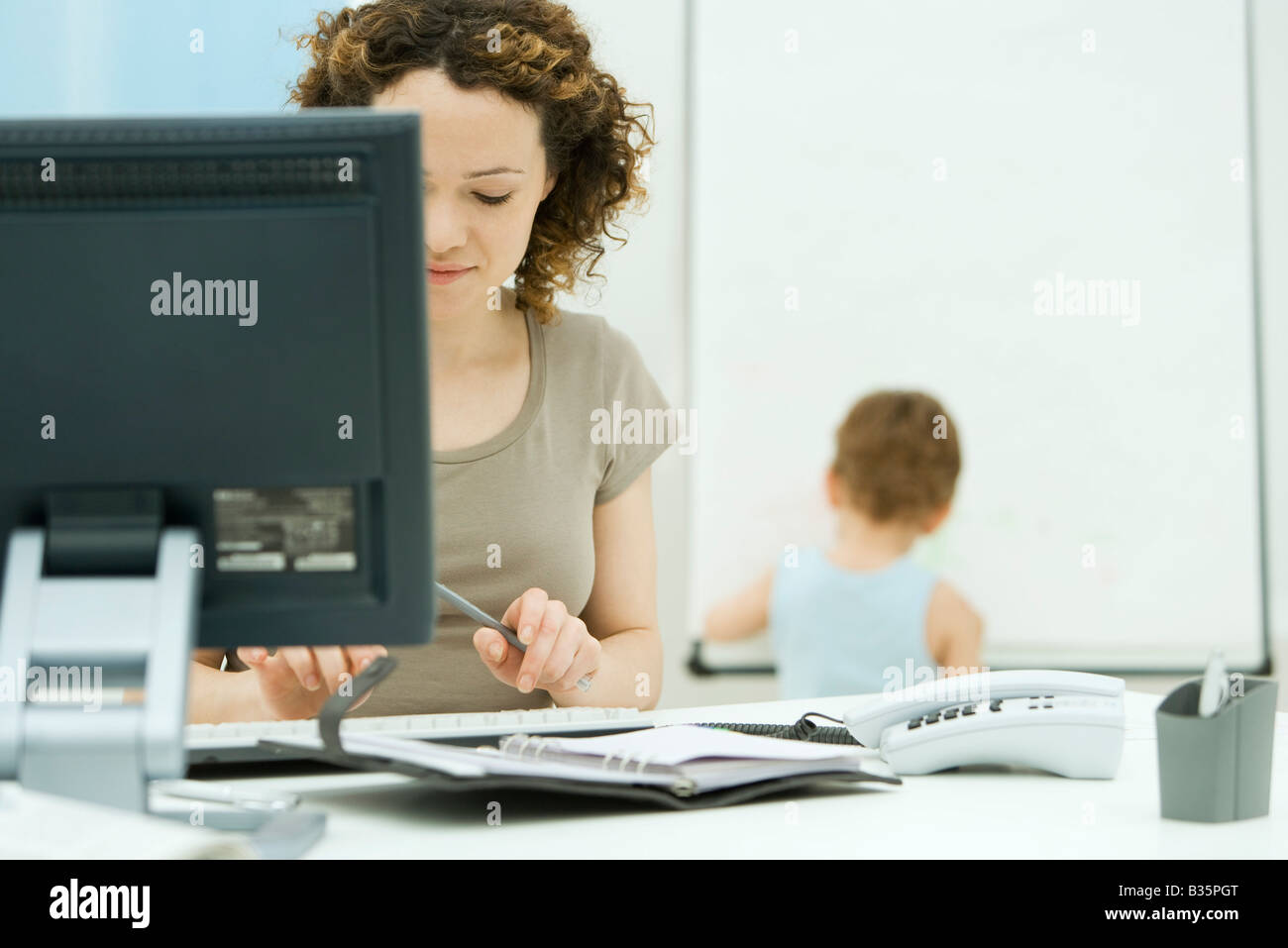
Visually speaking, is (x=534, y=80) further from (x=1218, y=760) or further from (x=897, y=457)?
(x=897, y=457)

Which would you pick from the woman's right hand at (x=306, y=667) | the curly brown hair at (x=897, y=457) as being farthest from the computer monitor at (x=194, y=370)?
the curly brown hair at (x=897, y=457)

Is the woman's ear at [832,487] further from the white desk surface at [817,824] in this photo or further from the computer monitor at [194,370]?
the computer monitor at [194,370]

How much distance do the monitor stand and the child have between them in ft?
5.00

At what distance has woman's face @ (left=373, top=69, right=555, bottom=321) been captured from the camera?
4.08ft

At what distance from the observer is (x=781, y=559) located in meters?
2.24

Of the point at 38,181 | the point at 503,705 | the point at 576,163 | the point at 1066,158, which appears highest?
the point at 1066,158

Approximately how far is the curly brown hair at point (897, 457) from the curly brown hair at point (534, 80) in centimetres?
81

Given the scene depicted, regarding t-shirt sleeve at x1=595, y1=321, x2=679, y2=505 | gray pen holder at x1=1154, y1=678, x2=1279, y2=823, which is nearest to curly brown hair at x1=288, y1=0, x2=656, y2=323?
t-shirt sleeve at x1=595, y1=321, x2=679, y2=505

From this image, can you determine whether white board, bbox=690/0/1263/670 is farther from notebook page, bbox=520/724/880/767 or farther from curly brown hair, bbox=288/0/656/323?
notebook page, bbox=520/724/880/767

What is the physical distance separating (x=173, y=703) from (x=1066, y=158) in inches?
86.7

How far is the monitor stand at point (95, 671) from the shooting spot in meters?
0.56

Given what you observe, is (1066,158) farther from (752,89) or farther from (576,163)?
(576,163)

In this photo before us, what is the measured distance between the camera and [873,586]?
2078 mm

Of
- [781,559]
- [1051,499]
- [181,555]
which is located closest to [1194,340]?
[1051,499]
